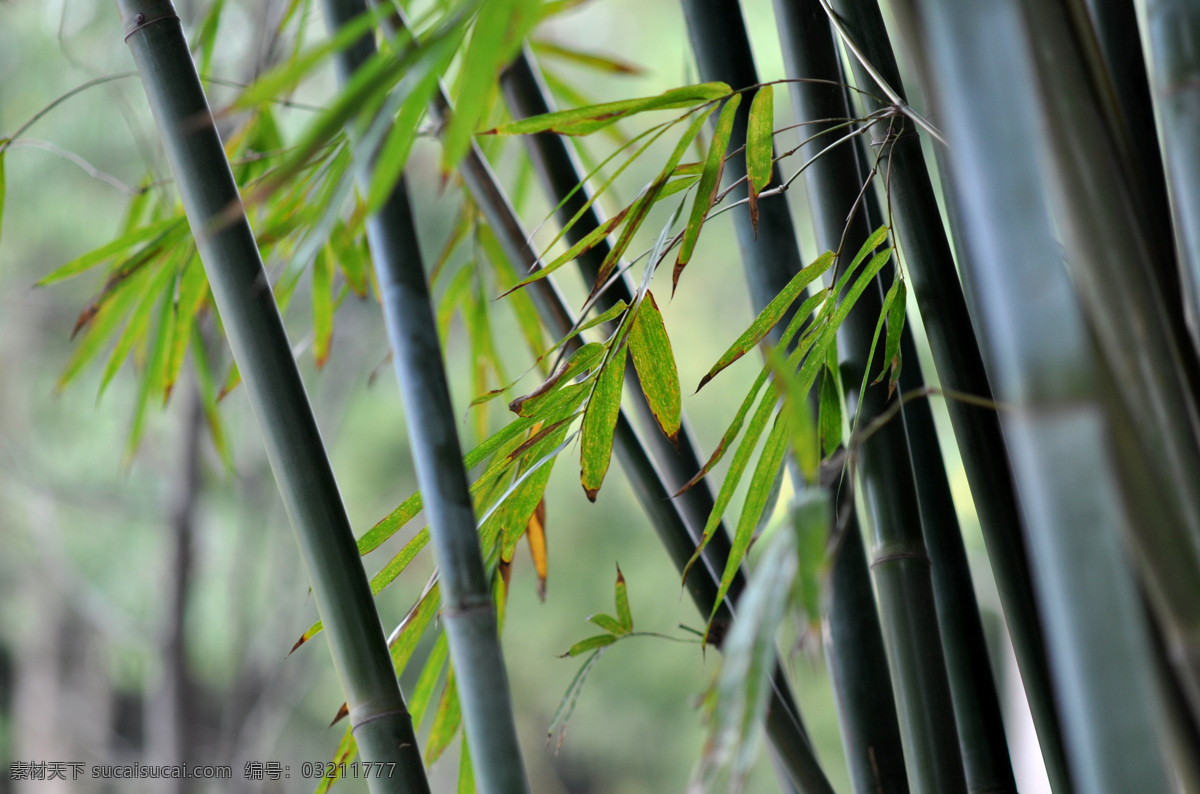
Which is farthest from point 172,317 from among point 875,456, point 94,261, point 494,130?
point 875,456

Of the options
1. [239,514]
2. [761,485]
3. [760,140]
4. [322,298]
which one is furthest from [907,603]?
[239,514]

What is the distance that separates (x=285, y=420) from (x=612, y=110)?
143mm

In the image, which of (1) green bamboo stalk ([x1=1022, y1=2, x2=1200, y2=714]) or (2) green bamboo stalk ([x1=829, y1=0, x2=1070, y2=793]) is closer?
(1) green bamboo stalk ([x1=1022, y1=2, x2=1200, y2=714])

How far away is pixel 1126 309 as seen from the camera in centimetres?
17

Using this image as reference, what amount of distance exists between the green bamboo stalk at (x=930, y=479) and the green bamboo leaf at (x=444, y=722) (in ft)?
0.68

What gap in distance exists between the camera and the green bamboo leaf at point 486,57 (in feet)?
0.59

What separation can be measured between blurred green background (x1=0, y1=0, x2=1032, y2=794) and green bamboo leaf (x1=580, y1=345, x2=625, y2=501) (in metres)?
1.77

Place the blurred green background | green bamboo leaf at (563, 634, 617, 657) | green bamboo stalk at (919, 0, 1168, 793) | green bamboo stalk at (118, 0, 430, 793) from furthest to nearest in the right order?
1. the blurred green background
2. green bamboo leaf at (563, 634, 617, 657)
3. green bamboo stalk at (118, 0, 430, 793)
4. green bamboo stalk at (919, 0, 1168, 793)

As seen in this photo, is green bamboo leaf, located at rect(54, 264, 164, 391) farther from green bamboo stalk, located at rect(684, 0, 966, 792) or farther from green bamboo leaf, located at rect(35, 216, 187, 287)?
green bamboo stalk, located at rect(684, 0, 966, 792)

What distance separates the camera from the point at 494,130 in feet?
1.01

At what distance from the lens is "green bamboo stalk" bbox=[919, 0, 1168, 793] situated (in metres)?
0.16

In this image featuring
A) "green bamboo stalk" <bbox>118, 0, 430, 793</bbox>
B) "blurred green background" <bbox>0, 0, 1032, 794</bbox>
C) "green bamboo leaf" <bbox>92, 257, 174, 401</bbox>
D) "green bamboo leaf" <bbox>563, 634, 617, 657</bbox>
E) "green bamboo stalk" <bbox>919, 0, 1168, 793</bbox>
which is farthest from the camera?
"blurred green background" <bbox>0, 0, 1032, 794</bbox>

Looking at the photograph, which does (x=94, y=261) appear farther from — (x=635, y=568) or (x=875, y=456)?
(x=635, y=568)

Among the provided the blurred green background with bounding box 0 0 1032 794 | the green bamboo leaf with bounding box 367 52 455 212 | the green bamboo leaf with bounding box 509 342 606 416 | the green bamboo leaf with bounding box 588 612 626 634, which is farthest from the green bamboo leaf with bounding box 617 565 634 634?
the blurred green background with bounding box 0 0 1032 794
